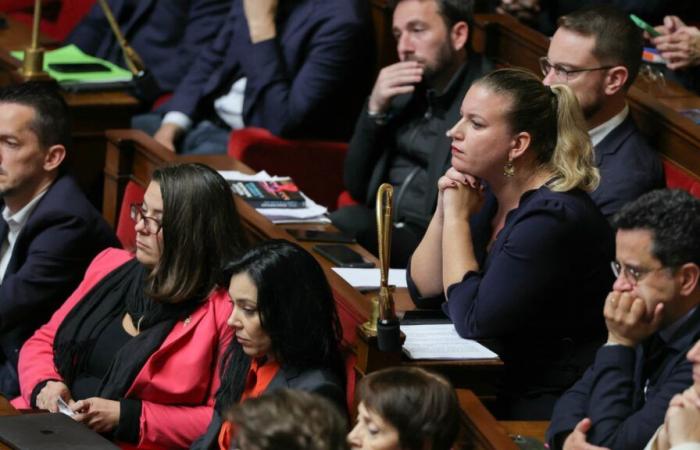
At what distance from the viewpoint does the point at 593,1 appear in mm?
4590

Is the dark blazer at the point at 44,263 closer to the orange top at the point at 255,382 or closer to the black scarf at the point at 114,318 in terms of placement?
the black scarf at the point at 114,318

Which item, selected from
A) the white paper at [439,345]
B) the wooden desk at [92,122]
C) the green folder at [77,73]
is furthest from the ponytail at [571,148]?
the green folder at [77,73]

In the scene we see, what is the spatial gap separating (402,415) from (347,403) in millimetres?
588

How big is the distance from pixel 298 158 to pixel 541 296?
1947 millimetres

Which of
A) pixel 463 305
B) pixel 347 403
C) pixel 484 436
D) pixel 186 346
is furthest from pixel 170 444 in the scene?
pixel 484 436

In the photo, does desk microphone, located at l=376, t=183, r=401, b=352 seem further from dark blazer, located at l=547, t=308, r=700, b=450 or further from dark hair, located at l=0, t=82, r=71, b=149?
dark hair, located at l=0, t=82, r=71, b=149

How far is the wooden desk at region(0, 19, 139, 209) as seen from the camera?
472cm

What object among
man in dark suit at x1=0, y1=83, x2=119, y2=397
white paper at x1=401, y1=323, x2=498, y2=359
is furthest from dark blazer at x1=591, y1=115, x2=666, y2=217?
man in dark suit at x1=0, y1=83, x2=119, y2=397

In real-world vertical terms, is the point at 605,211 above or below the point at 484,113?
below

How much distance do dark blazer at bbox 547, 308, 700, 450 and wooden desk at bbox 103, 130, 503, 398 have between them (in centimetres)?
27

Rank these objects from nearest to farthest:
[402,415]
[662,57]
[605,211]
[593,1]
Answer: [402,415]
[605,211]
[662,57]
[593,1]

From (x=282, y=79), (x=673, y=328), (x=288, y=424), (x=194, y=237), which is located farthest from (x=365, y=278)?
(x=282, y=79)

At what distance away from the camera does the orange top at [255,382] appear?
287 cm

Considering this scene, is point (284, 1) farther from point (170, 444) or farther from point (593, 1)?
point (170, 444)
